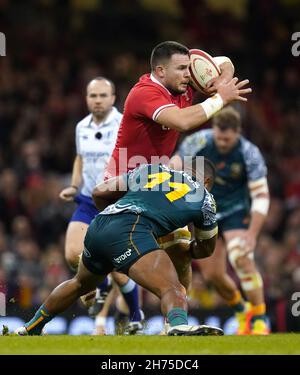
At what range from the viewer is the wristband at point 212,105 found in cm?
780

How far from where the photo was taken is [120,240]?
7.52m

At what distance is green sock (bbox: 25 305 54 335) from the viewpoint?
8273 millimetres

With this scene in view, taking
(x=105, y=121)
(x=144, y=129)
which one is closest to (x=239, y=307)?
(x=105, y=121)

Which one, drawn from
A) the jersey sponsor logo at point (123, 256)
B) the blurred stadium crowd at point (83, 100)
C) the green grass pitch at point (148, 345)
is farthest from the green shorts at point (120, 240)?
the blurred stadium crowd at point (83, 100)

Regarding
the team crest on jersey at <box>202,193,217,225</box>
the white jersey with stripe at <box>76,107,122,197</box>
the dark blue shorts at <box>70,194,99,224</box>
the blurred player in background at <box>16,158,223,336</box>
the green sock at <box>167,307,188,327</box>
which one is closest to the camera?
the green sock at <box>167,307,188,327</box>

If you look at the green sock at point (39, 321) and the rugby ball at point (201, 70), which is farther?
the rugby ball at point (201, 70)

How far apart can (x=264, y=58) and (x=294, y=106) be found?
153 cm

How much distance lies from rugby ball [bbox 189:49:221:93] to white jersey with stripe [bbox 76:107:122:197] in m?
2.37

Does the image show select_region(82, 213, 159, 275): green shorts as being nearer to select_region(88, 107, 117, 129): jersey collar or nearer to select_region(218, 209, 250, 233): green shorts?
select_region(88, 107, 117, 129): jersey collar

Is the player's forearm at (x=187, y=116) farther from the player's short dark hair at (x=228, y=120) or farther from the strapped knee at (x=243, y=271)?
the strapped knee at (x=243, y=271)

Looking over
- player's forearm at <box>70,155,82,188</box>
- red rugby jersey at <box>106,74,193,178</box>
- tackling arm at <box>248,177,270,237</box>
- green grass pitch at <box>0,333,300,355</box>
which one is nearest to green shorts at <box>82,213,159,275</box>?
green grass pitch at <box>0,333,300,355</box>

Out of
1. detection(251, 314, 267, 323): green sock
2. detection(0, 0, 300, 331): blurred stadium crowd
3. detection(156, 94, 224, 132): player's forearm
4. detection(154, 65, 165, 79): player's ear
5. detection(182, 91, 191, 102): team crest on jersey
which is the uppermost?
detection(0, 0, 300, 331): blurred stadium crowd
